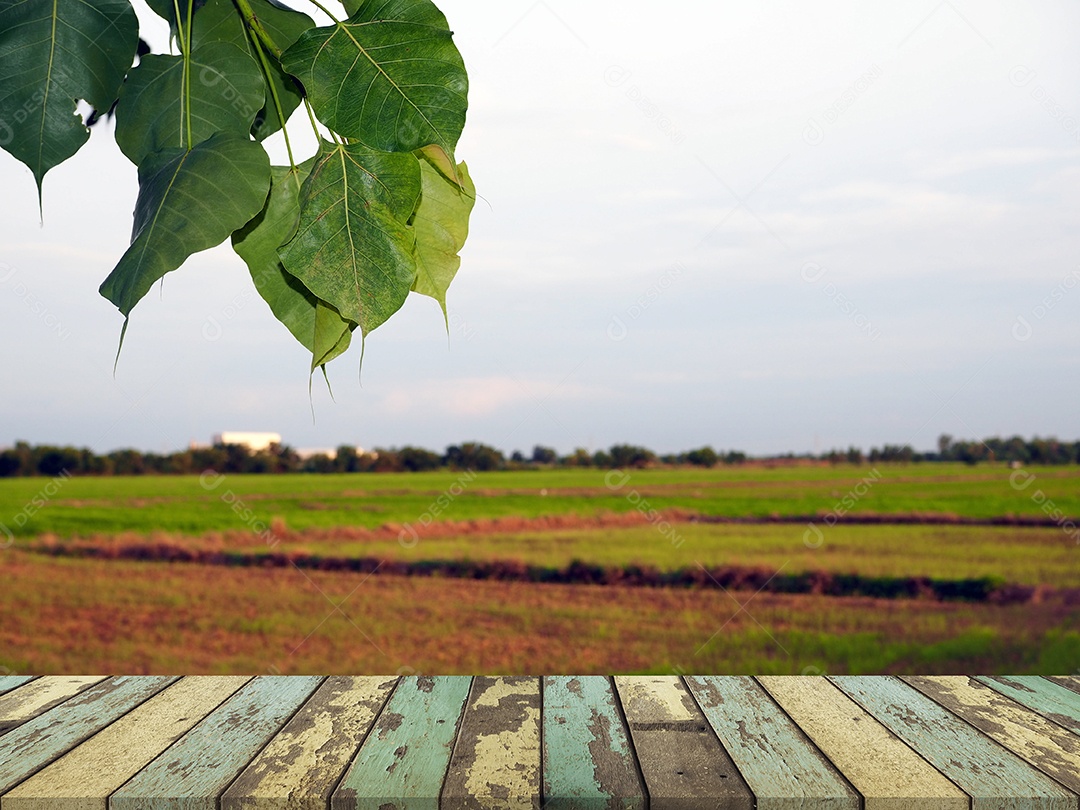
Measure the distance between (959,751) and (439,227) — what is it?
121 cm

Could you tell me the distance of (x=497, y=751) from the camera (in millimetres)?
1228

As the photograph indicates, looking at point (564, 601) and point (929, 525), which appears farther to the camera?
point (929, 525)

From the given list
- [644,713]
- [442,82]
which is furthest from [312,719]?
[442,82]

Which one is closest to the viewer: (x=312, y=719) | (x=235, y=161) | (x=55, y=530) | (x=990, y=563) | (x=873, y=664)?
(x=235, y=161)

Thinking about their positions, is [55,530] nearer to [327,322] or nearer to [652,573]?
[652,573]

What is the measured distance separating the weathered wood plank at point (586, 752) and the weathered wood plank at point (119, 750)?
0.60 meters

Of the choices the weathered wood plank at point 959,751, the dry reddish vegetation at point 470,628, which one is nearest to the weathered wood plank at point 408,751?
the weathered wood plank at point 959,751

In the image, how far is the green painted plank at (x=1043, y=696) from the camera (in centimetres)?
145

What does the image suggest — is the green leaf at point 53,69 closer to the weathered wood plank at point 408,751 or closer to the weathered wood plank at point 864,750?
the weathered wood plank at point 408,751

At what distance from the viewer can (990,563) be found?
9375 mm

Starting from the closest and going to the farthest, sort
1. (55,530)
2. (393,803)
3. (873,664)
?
1. (393,803)
2. (873,664)
3. (55,530)

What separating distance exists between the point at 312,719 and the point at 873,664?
7.41 meters

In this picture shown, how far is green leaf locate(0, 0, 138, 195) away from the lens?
533mm

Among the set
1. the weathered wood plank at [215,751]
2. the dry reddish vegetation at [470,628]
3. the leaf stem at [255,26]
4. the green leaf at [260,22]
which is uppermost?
the green leaf at [260,22]
